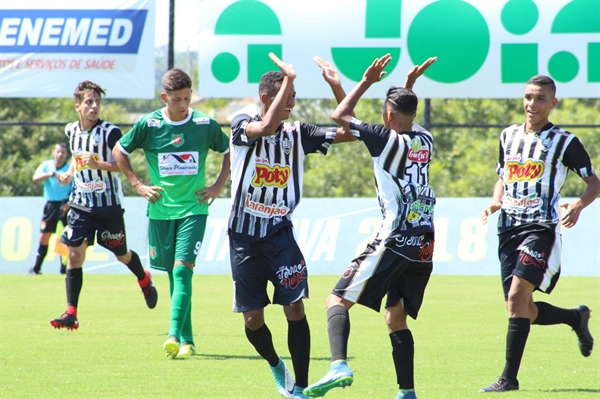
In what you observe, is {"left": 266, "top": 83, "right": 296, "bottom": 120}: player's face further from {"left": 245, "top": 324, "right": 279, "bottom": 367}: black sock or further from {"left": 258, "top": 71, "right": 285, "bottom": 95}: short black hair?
{"left": 245, "top": 324, "right": 279, "bottom": 367}: black sock

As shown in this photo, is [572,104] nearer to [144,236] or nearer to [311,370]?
[144,236]

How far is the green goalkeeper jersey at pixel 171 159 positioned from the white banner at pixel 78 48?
8594 millimetres

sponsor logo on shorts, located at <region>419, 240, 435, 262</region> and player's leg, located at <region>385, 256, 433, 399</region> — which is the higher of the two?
sponsor logo on shorts, located at <region>419, 240, 435, 262</region>

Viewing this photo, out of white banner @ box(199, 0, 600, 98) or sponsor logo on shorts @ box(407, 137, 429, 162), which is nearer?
sponsor logo on shorts @ box(407, 137, 429, 162)

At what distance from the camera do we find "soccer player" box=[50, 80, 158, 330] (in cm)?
880

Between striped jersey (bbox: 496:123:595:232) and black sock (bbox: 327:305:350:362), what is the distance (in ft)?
5.48

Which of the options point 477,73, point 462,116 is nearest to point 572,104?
point 462,116

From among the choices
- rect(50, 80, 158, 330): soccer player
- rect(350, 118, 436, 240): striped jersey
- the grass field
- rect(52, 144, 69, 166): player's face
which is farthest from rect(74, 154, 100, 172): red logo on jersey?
rect(52, 144, 69, 166): player's face

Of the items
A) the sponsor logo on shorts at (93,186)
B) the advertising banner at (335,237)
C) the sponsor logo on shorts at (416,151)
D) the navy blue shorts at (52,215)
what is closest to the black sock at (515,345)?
the sponsor logo on shorts at (416,151)

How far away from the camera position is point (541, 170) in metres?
6.38

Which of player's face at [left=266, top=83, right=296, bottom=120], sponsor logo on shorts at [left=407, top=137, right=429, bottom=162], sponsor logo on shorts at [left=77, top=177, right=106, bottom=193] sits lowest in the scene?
sponsor logo on shorts at [left=77, top=177, right=106, bottom=193]

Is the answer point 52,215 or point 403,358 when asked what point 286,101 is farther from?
point 52,215

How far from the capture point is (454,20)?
642 inches

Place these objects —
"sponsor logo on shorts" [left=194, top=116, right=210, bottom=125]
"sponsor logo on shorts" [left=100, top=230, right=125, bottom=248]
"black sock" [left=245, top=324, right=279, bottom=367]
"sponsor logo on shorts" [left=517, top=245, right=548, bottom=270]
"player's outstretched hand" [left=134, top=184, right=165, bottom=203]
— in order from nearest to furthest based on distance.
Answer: "black sock" [left=245, top=324, right=279, bottom=367], "sponsor logo on shorts" [left=517, top=245, right=548, bottom=270], "player's outstretched hand" [left=134, top=184, right=165, bottom=203], "sponsor logo on shorts" [left=194, top=116, right=210, bottom=125], "sponsor logo on shorts" [left=100, top=230, right=125, bottom=248]
